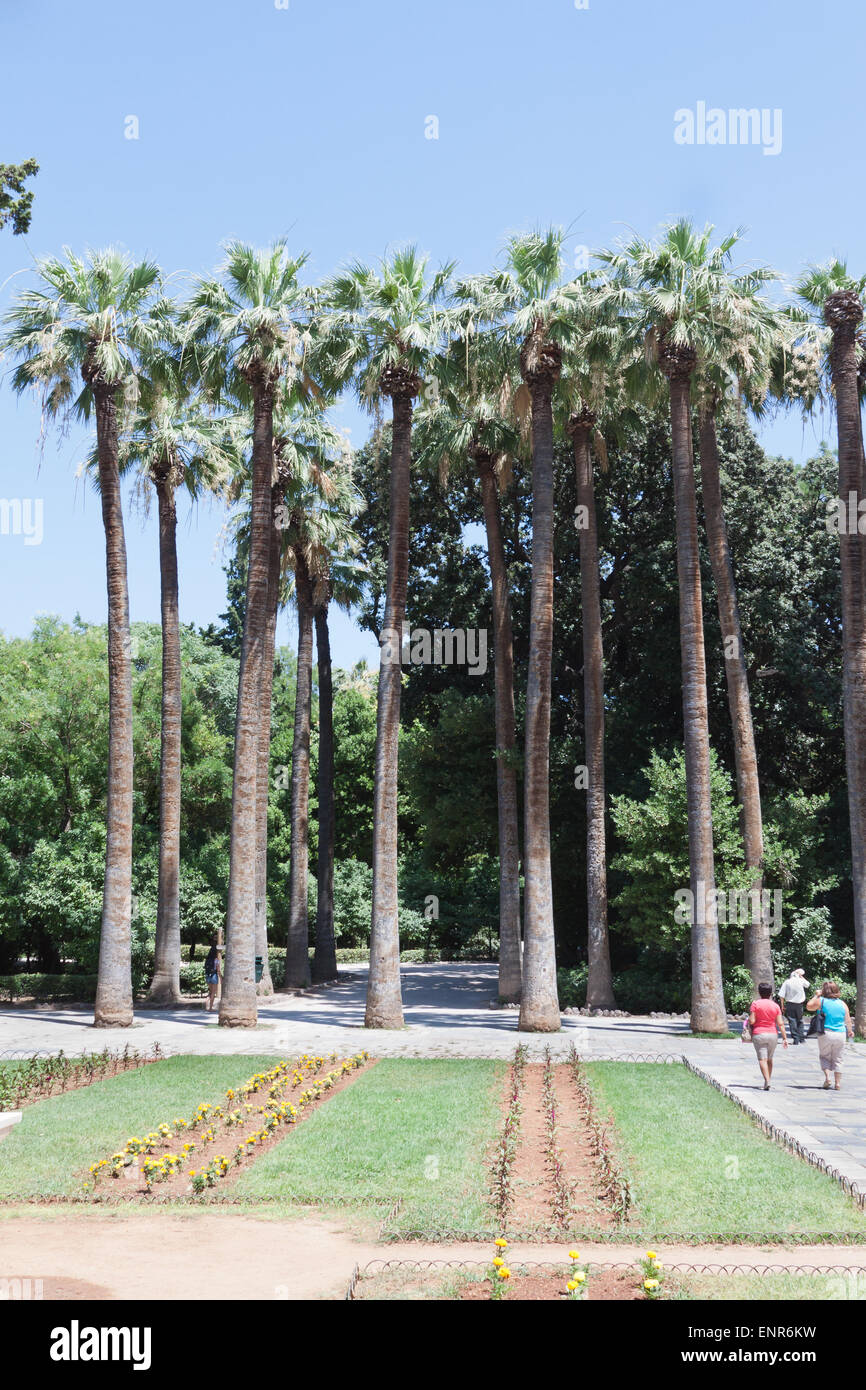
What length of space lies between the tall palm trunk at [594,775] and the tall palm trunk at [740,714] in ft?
9.12

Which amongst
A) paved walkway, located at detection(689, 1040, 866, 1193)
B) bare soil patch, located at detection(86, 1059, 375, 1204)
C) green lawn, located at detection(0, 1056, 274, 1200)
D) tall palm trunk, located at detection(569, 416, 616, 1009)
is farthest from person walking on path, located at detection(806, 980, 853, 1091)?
tall palm trunk, located at detection(569, 416, 616, 1009)

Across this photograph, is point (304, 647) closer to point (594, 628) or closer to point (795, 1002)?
point (594, 628)

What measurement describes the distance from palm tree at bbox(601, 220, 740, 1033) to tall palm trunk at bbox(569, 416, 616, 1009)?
12.0 ft

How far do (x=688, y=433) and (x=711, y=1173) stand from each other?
16.2 metres

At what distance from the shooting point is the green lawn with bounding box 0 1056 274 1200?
10.5 metres

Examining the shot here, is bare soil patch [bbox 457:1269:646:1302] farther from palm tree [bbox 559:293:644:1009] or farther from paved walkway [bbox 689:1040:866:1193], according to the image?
palm tree [bbox 559:293:644:1009]

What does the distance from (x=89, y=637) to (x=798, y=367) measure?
20.6 m

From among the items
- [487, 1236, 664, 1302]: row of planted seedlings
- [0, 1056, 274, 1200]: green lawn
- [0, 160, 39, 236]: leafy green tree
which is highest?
[0, 160, 39, 236]: leafy green tree

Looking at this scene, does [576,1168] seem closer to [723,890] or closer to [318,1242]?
[318,1242]

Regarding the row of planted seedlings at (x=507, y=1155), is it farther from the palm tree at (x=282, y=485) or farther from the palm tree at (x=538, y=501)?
the palm tree at (x=282, y=485)

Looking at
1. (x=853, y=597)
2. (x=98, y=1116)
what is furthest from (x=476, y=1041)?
(x=853, y=597)

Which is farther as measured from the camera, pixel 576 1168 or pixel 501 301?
pixel 501 301

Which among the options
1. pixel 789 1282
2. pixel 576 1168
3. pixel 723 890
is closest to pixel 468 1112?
pixel 576 1168

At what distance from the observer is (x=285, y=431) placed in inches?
1116
